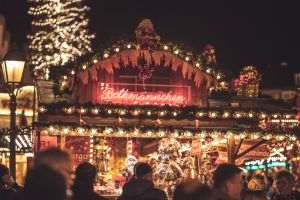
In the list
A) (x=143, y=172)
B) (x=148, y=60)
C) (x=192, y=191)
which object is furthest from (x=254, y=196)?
(x=148, y=60)

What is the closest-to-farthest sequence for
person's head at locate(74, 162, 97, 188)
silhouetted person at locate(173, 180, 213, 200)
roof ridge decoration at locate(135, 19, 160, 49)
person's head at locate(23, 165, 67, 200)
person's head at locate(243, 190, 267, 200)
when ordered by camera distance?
person's head at locate(23, 165, 67, 200), silhouetted person at locate(173, 180, 213, 200), person's head at locate(74, 162, 97, 188), person's head at locate(243, 190, 267, 200), roof ridge decoration at locate(135, 19, 160, 49)

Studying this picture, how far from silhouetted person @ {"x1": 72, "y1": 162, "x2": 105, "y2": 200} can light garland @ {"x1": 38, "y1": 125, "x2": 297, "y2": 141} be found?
341 inches

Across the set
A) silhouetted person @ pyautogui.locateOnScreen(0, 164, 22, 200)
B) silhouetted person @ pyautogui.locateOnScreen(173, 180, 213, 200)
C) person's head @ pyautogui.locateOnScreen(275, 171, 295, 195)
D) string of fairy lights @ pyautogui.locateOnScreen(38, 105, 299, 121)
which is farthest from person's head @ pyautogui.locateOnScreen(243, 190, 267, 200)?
string of fairy lights @ pyautogui.locateOnScreen(38, 105, 299, 121)

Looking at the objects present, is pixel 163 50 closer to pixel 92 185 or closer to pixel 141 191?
pixel 141 191

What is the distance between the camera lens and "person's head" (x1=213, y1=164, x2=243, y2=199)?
6.73 m

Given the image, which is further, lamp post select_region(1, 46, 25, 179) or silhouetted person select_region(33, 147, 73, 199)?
lamp post select_region(1, 46, 25, 179)

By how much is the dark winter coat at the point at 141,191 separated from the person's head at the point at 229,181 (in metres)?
0.70

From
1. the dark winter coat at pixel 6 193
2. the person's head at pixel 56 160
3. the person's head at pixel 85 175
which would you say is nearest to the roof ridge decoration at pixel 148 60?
the dark winter coat at pixel 6 193

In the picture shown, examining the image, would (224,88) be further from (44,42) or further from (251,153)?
(44,42)

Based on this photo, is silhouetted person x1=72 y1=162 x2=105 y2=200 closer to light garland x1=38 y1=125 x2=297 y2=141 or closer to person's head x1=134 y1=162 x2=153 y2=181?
person's head x1=134 y1=162 x2=153 y2=181

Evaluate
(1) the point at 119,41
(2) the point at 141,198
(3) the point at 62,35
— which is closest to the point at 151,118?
(1) the point at 119,41

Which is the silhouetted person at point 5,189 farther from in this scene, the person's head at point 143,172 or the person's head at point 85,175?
the person's head at point 143,172

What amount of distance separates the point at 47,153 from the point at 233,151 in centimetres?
1309

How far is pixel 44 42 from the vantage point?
39844mm
